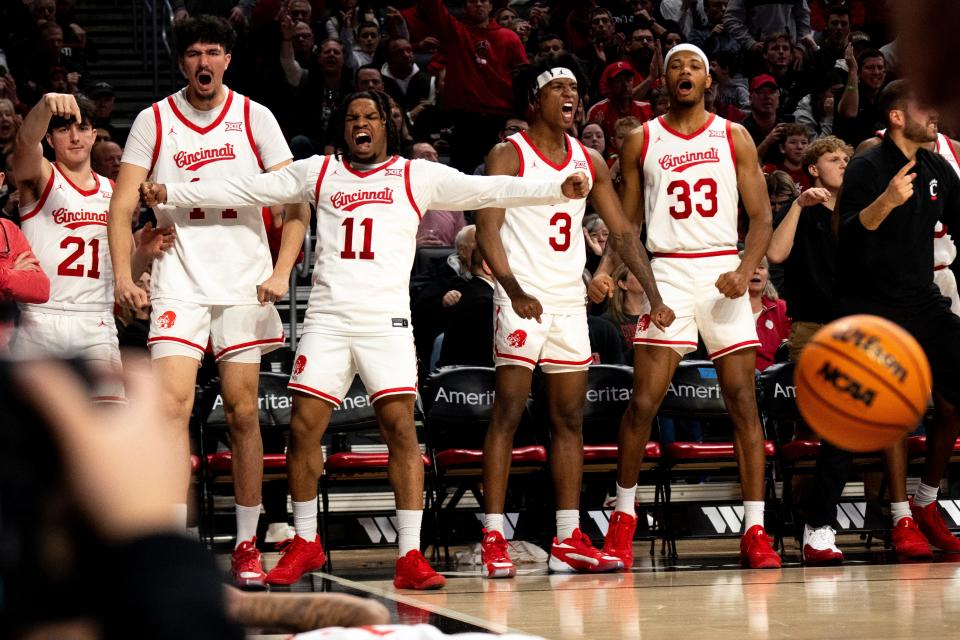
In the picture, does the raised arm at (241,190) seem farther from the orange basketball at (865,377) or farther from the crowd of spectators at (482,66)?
the crowd of spectators at (482,66)

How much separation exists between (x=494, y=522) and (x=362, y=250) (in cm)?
161

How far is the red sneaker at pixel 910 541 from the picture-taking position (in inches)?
297

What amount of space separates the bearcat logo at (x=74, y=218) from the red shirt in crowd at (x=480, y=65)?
6281 mm

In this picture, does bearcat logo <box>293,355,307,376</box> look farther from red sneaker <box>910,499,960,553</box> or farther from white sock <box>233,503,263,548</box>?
red sneaker <box>910,499,960,553</box>

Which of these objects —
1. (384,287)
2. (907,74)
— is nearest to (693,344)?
(384,287)

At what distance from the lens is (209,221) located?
6898 mm

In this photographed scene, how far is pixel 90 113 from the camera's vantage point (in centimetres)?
747

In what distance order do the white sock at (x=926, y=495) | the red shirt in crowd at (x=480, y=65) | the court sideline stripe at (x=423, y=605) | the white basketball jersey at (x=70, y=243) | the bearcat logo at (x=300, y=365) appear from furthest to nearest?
the red shirt in crowd at (x=480, y=65) < the white sock at (x=926, y=495) < the white basketball jersey at (x=70, y=243) < the bearcat logo at (x=300, y=365) < the court sideline stripe at (x=423, y=605)

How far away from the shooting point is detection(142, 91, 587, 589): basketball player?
6.61 meters

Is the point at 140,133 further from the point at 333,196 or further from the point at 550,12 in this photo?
the point at 550,12

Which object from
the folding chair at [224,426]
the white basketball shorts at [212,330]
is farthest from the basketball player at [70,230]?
the folding chair at [224,426]

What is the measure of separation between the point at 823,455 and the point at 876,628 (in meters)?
2.38

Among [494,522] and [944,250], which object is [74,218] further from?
[944,250]

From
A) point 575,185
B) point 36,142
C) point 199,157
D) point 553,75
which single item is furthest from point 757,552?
point 36,142
